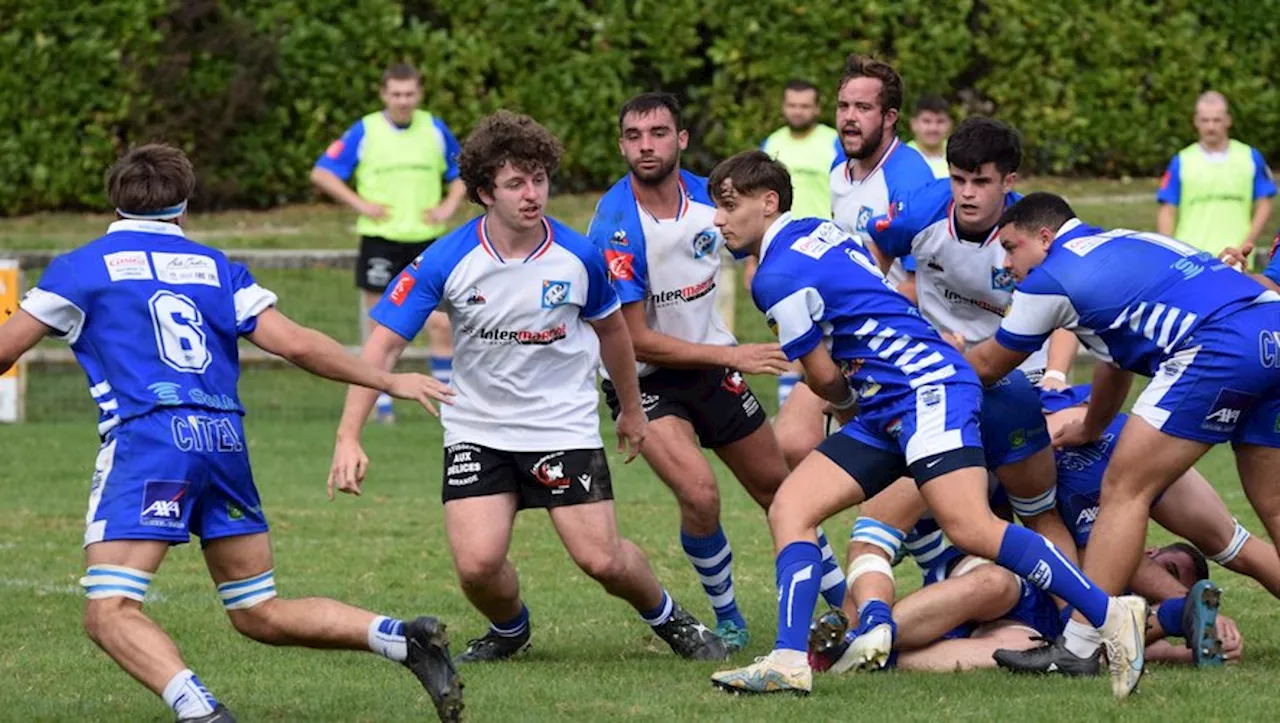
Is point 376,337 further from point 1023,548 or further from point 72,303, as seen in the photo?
point 1023,548

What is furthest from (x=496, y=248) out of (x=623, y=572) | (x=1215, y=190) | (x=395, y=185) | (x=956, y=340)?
(x=1215, y=190)

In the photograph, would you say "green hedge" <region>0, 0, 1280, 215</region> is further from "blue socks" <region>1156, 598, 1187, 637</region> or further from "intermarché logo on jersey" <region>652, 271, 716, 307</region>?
"blue socks" <region>1156, 598, 1187, 637</region>

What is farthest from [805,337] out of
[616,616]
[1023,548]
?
[616,616]

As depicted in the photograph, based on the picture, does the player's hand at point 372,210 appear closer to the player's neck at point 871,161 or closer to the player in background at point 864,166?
the player in background at point 864,166

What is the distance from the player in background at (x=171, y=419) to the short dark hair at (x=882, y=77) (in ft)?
9.79

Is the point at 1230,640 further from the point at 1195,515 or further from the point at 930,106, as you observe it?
the point at 930,106

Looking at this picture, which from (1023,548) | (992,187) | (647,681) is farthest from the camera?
(992,187)

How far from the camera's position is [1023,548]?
270 inches

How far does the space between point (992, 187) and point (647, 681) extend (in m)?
2.29

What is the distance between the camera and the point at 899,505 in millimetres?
7898

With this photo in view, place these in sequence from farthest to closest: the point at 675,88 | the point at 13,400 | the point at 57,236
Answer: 1. the point at 675,88
2. the point at 57,236
3. the point at 13,400

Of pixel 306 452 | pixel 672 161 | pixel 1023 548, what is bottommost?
pixel 306 452

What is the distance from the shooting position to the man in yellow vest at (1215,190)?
51.7 feet

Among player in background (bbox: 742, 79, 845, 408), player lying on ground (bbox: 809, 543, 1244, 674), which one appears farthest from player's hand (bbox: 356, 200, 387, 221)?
player lying on ground (bbox: 809, 543, 1244, 674)
